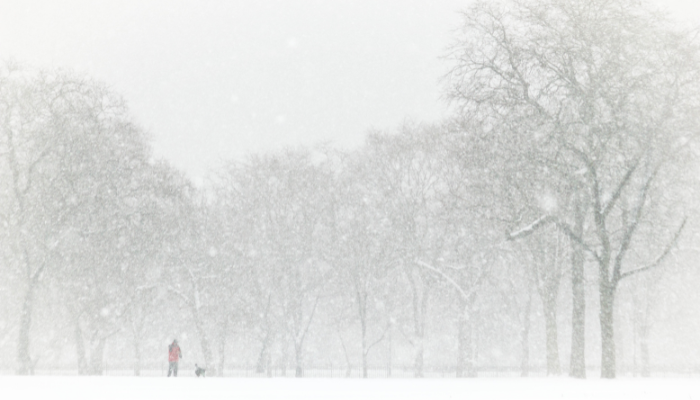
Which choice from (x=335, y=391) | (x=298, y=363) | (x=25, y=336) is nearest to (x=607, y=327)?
(x=335, y=391)

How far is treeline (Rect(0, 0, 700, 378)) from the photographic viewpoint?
2077 centimetres

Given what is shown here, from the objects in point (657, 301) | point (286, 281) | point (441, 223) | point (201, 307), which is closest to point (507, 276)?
point (441, 223)

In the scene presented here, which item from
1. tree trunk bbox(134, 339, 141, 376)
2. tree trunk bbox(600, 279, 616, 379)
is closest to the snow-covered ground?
tree trunk bbox(600, 279, 616, 379)

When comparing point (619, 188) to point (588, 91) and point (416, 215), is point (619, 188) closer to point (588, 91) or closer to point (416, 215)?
point (588, 91)

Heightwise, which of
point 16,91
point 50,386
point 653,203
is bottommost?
point 50,386

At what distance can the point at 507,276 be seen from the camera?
40062 millimetres

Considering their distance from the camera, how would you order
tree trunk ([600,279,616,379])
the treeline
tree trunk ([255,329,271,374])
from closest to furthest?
the treeline → tree trunk ([600,279,616,379]) → tree trunk ([255,329,271,374])

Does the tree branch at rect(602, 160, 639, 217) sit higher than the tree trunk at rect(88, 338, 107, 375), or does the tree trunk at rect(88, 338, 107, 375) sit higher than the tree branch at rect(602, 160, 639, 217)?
the tree branch at rect(602, 160, 639, 217)

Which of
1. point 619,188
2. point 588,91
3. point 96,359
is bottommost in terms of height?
point 96,359

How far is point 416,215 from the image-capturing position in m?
40.8

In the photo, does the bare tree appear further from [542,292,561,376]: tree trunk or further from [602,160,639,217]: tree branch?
[542,292,561,376]: tree trunk

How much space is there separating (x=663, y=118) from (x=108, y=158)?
24470 millimetres

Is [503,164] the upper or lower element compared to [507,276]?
upper

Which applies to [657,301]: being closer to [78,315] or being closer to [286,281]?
[286,281]
